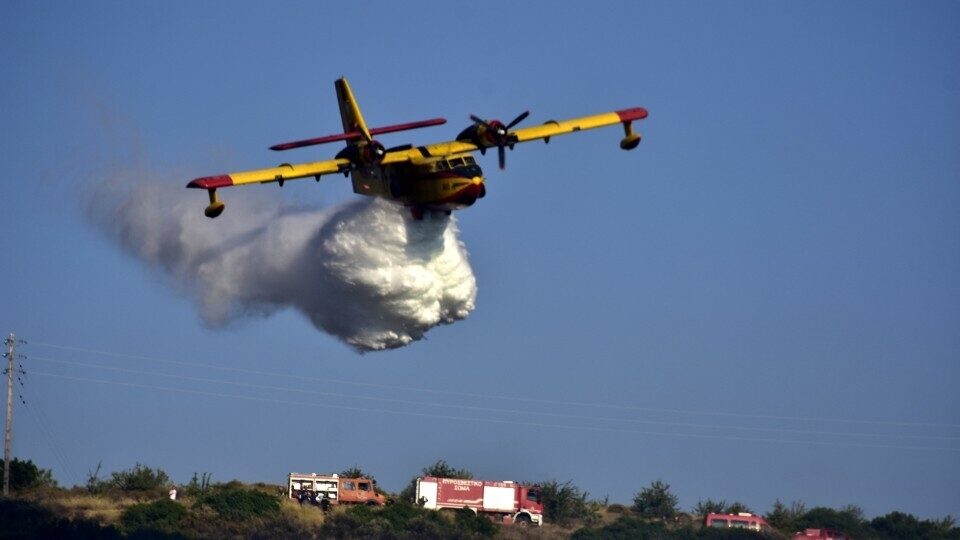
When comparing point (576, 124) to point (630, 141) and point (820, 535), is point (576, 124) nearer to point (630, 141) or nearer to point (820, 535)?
point (630, 141)

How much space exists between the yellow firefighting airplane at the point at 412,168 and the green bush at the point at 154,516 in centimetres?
793

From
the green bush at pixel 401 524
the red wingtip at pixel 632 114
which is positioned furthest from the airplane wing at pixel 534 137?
the green bush at pixel 401 524

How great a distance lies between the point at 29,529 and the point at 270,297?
428 inches

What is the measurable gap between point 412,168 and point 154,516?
11.0 metres

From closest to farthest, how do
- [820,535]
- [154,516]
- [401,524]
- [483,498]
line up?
[154,516]
[401,524]
[820,535]
[483,498]

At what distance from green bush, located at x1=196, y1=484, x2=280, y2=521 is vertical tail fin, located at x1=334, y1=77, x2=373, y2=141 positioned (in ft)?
34.3

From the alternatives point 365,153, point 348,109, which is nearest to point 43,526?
point 365,153

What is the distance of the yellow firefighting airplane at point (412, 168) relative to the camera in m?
42.8

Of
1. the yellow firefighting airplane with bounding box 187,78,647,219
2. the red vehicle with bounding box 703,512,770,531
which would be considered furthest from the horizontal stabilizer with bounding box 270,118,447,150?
the red vehicle with bounding box 703,512,770,531

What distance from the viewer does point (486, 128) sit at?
146ft

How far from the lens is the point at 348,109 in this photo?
161 feet

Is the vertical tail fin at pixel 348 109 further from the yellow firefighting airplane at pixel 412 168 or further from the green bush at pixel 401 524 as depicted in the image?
the green bush at pixel 401 524

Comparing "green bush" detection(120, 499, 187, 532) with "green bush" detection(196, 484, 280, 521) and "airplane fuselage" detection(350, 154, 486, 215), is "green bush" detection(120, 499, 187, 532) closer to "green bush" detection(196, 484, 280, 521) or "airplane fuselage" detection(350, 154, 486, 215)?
"green bush" detection(196, 484, 280, 521)

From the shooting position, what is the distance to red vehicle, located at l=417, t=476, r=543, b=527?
51.4 metres
